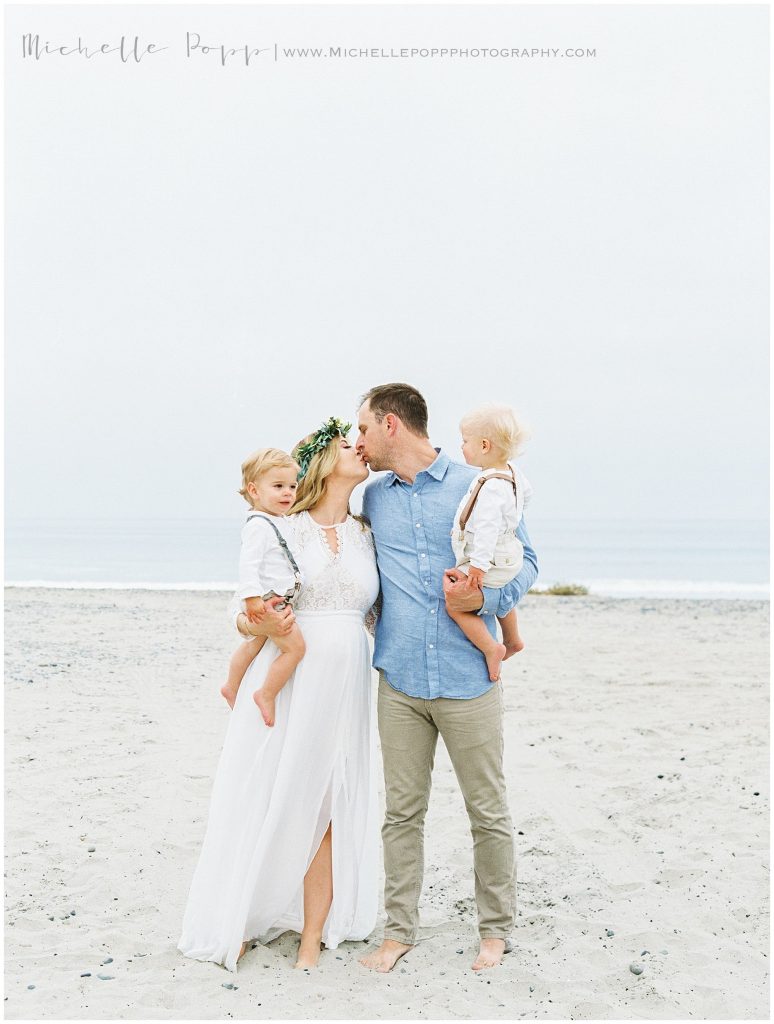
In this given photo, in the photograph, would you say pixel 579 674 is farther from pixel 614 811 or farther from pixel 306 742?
pixel 306 742

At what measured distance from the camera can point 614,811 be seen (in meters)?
6.07

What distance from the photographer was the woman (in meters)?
3.92

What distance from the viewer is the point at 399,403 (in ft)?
13.1

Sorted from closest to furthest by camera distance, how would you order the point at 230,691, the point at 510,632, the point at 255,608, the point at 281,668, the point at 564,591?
1. the point at 255,608
2. the point at 281,668
3. the point at 230,691
4. the point at 510,632
5. the point at 564,591

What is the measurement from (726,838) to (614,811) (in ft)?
2.40

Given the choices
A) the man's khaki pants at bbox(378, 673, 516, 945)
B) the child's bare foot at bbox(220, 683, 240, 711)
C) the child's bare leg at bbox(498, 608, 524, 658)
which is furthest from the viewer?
the child's bare leg at bbox(498, 608, 524, 658)

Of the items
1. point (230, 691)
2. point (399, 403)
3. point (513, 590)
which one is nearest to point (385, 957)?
point (230, 691)

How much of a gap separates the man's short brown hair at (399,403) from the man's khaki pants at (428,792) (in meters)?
1.05

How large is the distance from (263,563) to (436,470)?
797 mm

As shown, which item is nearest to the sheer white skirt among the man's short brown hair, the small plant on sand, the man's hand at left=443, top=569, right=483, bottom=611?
the man's hand at left=443, top=569, right=483, bottom=611

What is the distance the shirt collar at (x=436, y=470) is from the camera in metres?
4.02

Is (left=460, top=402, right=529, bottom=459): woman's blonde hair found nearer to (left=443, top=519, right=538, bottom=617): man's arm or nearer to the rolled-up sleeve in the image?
(left=443, top=519, right=538, bottom=617): man's arm

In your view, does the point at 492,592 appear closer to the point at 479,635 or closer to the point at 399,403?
the point at 479,635

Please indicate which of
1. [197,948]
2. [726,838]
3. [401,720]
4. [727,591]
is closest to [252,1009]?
[197,948]
